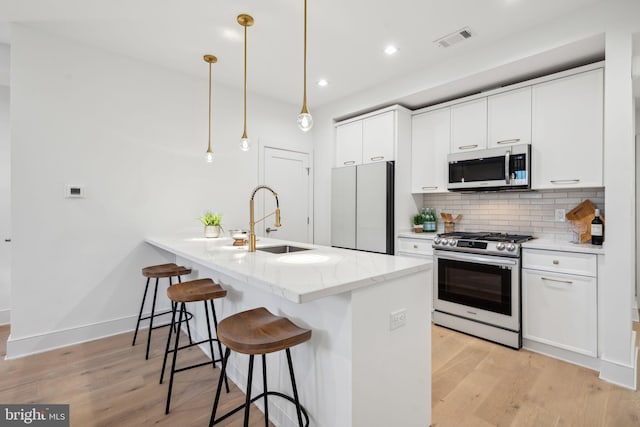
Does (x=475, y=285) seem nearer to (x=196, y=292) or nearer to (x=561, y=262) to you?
(x=561, y=262)

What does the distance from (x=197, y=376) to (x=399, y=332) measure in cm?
160

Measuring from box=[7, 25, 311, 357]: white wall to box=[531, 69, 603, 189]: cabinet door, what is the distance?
330 cm

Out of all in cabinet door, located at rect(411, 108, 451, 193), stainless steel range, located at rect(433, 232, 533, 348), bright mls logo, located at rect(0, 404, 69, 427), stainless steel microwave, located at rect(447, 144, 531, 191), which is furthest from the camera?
cabinet door, located at rect(411, 108, 451, 193)

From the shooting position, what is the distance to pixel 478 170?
10.6 ft

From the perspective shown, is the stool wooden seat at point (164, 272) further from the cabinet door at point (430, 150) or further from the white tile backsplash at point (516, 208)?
the white tile backsplash at point (516, 208)

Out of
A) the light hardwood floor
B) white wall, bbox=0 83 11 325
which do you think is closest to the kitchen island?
the light hardwood floor

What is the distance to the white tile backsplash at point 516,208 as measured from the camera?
299cm

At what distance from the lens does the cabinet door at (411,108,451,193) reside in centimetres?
357

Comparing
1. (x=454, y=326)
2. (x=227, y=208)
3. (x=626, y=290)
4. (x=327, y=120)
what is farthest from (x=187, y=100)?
(x=626, y=290)

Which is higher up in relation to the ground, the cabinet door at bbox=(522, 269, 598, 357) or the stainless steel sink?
the stainless steel sink

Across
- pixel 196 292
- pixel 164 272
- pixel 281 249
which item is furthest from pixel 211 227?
pixel 196 292

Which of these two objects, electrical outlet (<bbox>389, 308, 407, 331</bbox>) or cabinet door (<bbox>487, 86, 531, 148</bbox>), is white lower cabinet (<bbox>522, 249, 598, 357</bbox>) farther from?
electrical outlet (<bbox>389, 308, 407, 331</bbox>)

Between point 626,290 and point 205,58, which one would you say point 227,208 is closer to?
point 205,58

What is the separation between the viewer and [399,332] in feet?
5.21
